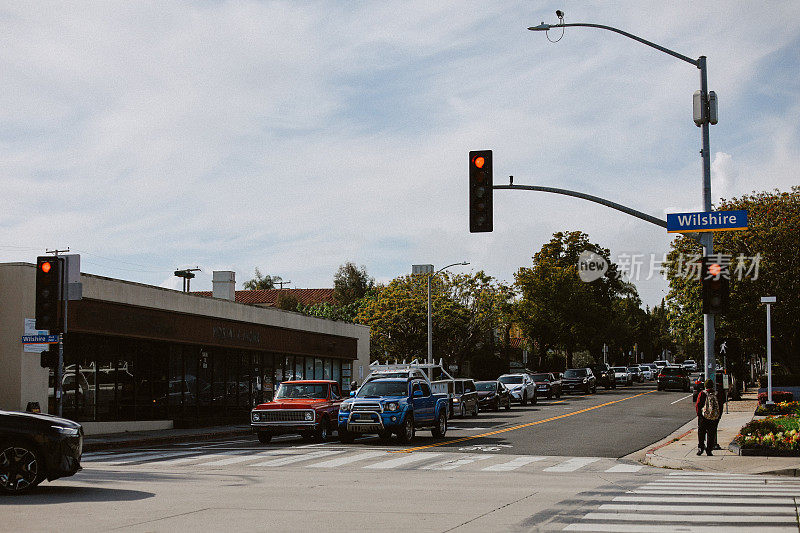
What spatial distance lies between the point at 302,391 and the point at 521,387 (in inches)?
855

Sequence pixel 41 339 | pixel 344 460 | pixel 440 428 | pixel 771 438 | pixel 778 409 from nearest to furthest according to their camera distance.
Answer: pixel 771 438 < pixel 344 460 < pixel 41 339 < pixel 440 428 < pixel 778 409

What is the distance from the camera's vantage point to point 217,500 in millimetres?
12055

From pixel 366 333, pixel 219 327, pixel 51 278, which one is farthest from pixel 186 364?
pixel 366 333

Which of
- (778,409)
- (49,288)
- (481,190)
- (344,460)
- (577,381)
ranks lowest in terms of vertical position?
(577,381)

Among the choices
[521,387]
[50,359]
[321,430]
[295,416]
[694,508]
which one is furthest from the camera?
[521,387]

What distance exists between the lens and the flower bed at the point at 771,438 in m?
17.9

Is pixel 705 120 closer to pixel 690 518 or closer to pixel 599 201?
pixel 599 201

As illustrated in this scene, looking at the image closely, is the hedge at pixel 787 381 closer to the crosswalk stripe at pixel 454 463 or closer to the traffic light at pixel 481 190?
the crosswalk stripe at pixel 454 463

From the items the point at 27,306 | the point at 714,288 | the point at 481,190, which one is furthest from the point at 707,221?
the point at 27,306

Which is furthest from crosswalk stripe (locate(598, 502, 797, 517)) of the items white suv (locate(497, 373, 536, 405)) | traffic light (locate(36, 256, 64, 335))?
white suv (locate(497, 373, 536, 405))

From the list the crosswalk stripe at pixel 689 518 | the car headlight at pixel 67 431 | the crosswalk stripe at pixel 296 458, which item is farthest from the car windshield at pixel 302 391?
the crosswalk stripe at pixel 689 518

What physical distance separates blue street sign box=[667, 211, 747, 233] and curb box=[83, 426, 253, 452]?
1562 centimetres

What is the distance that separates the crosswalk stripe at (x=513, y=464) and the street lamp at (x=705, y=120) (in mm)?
4426

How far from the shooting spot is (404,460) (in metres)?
19.4
